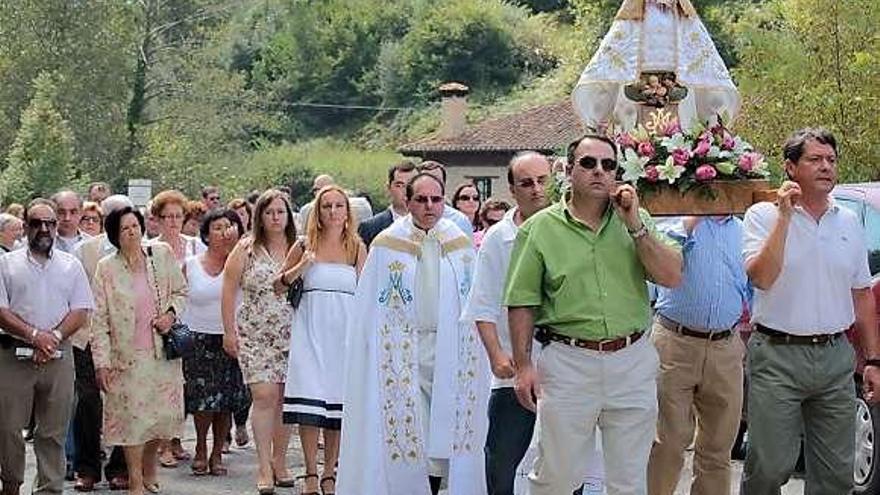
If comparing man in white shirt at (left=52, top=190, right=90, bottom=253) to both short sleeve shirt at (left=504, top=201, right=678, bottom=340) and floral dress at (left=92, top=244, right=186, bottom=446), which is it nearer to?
floral dress at (left=92, top=244, right=186, bottom=446)

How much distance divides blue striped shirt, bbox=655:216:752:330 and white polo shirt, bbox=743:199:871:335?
0.54 metres

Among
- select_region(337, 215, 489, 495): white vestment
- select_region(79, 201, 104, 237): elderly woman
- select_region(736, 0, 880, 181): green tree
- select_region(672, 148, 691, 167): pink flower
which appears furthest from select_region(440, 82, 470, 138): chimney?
select_region(672, 148, 691, 167): pink flower

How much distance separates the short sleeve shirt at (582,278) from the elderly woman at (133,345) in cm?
437

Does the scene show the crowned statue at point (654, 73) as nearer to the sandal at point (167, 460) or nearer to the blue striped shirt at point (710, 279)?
the blue striped shirt at point (710, 279)

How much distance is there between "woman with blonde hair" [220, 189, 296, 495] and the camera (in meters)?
11.4

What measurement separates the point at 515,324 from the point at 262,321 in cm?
454

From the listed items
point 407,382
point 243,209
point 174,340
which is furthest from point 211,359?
point 407,382

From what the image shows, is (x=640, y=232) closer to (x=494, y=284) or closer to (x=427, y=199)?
(x=494, y=284)

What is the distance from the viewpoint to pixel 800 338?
8.10 metres

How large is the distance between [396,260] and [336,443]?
2.12 meters

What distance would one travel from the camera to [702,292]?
8.71 metres

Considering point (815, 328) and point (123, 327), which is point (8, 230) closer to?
point (123, 327)

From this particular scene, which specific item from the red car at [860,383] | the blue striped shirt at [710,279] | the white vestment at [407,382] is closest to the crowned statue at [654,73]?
the blue striped shirt at [710,279]

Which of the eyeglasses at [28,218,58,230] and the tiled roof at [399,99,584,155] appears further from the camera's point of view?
the tiled roof at [399,99,584,155]
